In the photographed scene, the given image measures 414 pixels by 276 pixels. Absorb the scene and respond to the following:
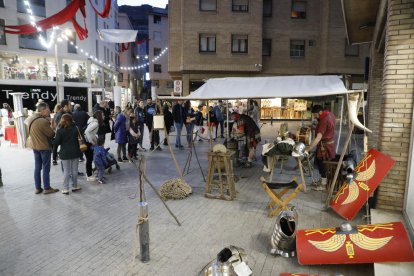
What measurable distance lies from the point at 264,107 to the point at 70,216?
2380 cm

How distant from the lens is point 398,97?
5.23 meters

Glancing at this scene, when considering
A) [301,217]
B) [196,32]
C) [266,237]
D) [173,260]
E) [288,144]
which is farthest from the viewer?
[196,32]

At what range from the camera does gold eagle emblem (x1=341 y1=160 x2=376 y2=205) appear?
529cm

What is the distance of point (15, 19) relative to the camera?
26984 millimetres

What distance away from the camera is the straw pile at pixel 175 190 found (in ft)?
23.0

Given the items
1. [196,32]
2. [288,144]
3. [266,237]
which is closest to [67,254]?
[266,237]

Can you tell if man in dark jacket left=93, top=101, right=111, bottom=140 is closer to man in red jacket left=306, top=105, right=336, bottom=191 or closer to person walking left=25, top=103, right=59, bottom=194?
person walking left=25, top=103, right=59, bottom=194

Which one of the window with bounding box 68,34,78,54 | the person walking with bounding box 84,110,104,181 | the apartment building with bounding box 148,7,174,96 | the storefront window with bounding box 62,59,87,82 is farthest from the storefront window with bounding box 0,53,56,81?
the person walking with bounding box 84,110,104,181

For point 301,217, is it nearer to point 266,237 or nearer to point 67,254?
point 266,237

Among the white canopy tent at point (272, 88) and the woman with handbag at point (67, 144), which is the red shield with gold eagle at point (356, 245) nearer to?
the white canopy tent at point (272, 88)

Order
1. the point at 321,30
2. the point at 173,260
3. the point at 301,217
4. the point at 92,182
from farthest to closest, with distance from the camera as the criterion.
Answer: the point at 321,30 → the point at 92,182 → the point at 301,217 → the point at 173,260

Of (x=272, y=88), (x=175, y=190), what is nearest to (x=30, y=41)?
(x=175, y=190)

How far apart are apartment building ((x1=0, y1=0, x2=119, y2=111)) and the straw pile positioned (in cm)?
1982

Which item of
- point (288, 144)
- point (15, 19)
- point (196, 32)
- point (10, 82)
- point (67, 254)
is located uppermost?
point (15, 19)
